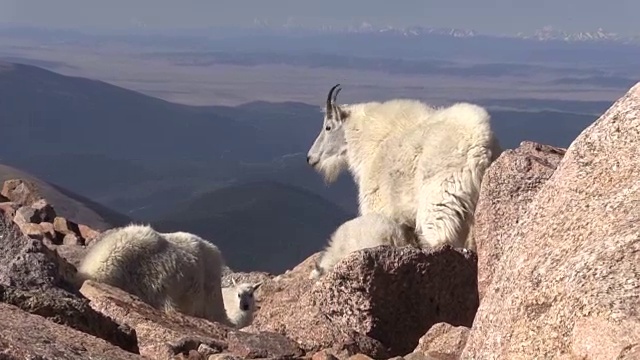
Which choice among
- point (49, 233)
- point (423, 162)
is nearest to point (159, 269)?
point (423, 162)

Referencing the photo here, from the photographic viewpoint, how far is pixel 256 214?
239 feet

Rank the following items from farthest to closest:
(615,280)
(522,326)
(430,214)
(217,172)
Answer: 1. (217,172)
2. (430,214)
3. (522,326)
4. (615,280)

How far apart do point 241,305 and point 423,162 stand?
121 inches

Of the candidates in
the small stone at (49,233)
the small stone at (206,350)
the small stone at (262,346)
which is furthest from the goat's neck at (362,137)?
the small stone at (206,350)

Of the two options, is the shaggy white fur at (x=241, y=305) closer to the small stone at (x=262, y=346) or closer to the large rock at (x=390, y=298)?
the large rock at (x=390, y=298)

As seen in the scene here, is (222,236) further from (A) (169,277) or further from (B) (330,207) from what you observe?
(A) (169,277)

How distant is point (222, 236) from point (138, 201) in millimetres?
59169

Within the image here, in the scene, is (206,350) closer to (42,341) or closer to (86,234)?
(42,341)

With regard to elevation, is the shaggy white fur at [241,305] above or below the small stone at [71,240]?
below

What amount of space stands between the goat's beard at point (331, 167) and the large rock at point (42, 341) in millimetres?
8335

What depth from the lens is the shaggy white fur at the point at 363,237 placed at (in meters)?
9.74

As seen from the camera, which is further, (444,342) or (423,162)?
(423,162)

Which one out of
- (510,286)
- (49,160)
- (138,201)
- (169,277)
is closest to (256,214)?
(138,201)

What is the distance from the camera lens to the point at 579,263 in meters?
4.55
